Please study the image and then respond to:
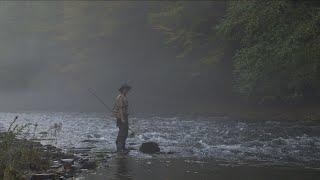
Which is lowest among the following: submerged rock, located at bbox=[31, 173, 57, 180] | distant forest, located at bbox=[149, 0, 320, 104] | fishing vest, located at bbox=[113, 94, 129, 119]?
submerged rock, located at bbox=[31, 173, 57, 180]

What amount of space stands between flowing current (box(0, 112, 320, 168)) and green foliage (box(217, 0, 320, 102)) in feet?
7.01

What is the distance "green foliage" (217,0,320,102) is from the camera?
2064cm

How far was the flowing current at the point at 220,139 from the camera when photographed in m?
14.9

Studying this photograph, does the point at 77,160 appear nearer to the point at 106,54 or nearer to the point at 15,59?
the point at 106,54

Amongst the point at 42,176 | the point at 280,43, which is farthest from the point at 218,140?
the point at 42,176

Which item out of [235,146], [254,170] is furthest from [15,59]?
[254,170]

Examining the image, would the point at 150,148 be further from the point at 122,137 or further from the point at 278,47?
the point at 278,47

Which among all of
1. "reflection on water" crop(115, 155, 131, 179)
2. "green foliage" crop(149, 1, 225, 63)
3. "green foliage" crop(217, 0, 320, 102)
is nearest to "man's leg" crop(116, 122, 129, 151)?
"reflection on water" crop(115, 155, 131, 179)

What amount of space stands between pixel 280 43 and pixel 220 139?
5.13m

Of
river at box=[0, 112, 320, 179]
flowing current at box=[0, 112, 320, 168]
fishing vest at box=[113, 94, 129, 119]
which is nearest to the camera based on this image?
river at box=[0, 112, 320, 179]

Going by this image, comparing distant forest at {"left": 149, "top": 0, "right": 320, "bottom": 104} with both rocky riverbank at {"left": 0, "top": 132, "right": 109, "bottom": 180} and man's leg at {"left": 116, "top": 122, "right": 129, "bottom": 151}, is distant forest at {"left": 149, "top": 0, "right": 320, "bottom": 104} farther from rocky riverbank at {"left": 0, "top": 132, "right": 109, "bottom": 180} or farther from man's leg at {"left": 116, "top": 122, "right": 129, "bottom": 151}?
rocky riverbank at {"left": 0, "top": 132, "right": 109, "bottom": 180}

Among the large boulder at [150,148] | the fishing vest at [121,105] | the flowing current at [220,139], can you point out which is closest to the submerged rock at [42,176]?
the flowing current at [220,139]

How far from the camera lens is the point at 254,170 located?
12.4 m

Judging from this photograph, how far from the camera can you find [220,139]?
1912 centimetres
